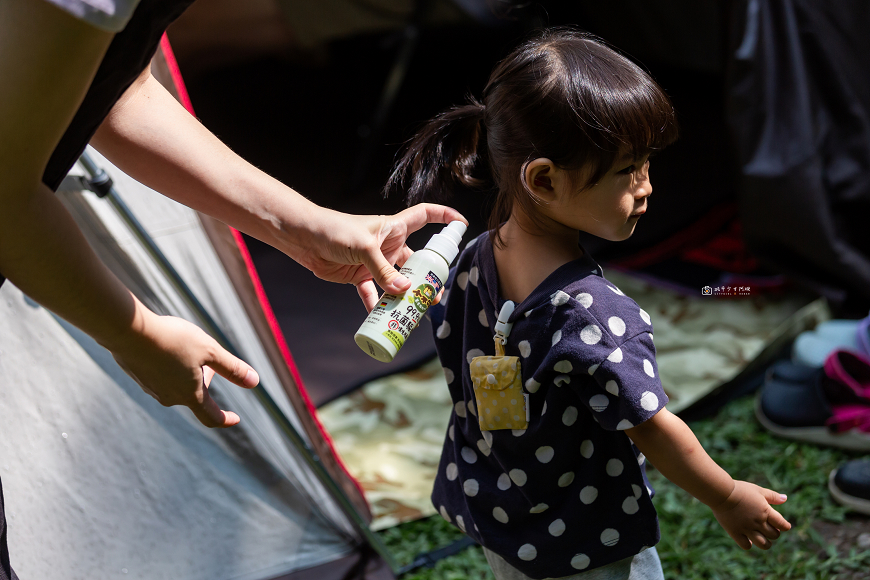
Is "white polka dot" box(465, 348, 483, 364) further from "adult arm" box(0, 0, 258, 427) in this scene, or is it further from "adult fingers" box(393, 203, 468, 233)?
"adult arm" box(0, 0, 258, 427)

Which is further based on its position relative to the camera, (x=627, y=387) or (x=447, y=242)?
(x=447, y=242)

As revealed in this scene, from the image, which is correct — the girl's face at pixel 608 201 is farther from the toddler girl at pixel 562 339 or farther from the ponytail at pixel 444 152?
the ponytail at pixel 444 152

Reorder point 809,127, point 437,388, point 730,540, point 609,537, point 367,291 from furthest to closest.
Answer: point 437,388 → point 809,127 → point 730,540 → point 367,291 → point 609,537

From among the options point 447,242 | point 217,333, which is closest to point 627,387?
point 447,242

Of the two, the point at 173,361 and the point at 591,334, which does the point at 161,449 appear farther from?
the point at 591,334

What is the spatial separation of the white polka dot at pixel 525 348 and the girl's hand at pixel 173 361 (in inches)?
10.0

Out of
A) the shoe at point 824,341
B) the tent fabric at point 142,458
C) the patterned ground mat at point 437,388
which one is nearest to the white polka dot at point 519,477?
the tent fabric at point 142,458

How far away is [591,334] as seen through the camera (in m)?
0.62

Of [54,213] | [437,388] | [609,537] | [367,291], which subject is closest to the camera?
[54,213]

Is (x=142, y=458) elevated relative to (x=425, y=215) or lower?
lower

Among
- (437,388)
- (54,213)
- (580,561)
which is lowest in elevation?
(437,388)

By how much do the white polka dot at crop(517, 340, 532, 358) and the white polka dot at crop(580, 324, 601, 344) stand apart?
2.3 inches

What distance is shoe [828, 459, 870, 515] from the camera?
1227 millimetres

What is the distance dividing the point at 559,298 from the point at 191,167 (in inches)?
15.0
